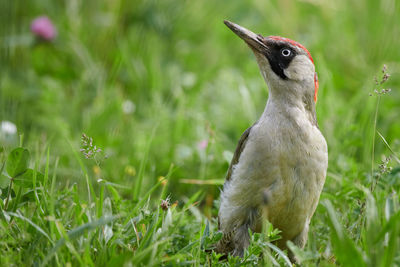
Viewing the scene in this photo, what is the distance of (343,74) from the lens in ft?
21.5

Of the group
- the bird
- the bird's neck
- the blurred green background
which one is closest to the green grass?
the blurred green background

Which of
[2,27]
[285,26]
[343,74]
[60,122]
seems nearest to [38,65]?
[2,27]

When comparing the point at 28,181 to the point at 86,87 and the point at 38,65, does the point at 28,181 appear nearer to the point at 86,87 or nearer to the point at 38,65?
the point at 86,87

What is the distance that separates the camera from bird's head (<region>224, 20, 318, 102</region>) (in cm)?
372

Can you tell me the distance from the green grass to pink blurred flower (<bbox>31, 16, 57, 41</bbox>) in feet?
0.29

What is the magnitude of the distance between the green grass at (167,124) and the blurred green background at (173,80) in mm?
17

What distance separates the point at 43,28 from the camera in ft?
21.1

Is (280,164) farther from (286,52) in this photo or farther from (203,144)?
(203,144)

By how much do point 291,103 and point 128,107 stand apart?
2372mm

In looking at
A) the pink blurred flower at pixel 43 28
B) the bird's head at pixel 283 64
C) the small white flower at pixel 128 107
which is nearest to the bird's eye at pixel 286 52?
the bird's head at pixel 283 64

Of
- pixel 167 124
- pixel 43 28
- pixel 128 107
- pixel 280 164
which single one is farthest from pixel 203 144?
pixel 43 28

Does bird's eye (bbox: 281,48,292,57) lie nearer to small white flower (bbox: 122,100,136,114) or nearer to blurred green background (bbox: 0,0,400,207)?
blurred green background (bbox: 0,0,400,207)

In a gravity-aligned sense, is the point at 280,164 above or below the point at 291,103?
below

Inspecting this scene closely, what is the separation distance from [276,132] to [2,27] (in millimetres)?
3725
